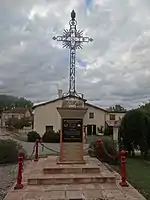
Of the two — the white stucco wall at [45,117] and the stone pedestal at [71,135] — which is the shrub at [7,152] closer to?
the stone pedestal at [71,135]

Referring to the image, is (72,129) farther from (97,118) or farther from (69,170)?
(97,118)

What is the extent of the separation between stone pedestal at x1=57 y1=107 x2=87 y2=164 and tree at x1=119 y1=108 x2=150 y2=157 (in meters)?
7.38

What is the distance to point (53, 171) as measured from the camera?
1143 centimetres

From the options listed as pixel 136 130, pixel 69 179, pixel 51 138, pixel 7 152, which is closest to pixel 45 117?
pixel 51 138

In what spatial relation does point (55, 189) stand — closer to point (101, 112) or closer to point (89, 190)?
point (89, 190)

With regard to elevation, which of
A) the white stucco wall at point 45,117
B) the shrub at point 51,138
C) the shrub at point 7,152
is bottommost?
the shrub at point 7,152

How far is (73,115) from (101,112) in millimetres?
44173

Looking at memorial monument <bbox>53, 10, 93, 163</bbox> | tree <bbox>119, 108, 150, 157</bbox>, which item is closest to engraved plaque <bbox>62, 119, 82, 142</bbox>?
memorial monument <bbox>53, 10, 93, 163</bbox>

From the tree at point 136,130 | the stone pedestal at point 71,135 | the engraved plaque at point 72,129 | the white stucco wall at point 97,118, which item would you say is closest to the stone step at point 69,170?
the stone pedestal at point 71,135

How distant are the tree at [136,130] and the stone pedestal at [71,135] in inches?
291

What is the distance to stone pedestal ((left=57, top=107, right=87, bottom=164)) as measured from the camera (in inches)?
515

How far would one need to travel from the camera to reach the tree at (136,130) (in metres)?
19.6

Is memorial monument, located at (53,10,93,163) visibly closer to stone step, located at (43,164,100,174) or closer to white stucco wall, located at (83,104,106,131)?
stone step, located at (43,164,100,174)

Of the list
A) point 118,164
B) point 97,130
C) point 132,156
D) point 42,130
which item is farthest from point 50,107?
point 118,164
